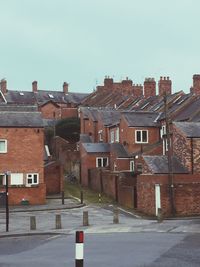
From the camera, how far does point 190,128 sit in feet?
143

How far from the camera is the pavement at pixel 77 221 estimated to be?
26.6 m

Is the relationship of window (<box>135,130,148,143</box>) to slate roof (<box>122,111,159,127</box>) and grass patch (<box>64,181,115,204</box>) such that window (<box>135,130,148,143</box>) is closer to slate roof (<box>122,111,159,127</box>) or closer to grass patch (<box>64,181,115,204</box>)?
slate roof (<box>122,111,159,127</box>)

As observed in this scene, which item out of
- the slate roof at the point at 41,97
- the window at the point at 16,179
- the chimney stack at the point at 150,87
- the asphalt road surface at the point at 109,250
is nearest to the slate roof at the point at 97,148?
the window at the point at 16,179

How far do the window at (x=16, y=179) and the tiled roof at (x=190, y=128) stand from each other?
1542 cm

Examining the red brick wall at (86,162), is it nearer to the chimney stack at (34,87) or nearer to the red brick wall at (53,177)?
the red brick wall at (53,177)

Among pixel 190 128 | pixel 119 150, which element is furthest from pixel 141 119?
pixel 190 128

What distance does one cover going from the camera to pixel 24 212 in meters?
41.2

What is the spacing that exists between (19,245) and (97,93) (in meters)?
81.7

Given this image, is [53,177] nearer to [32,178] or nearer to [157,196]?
[32,178]

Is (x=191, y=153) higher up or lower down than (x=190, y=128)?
lower down

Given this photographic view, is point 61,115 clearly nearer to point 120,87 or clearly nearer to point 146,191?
point 120,87

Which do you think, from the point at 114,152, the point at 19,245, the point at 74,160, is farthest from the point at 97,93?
the point at 19,245

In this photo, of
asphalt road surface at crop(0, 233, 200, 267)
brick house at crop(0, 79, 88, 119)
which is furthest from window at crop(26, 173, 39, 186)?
brick house at crop(0, 79, 88, 119)

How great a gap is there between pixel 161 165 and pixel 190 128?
4.66 metres
